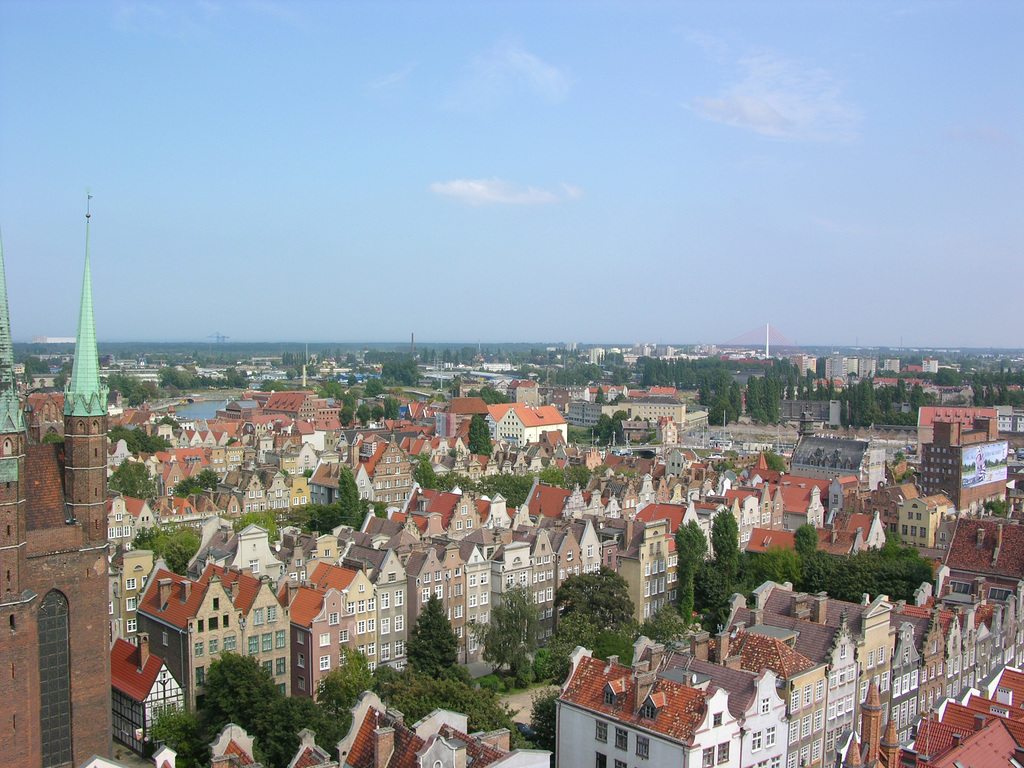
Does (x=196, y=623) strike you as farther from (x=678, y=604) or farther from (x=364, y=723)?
(x=678, y=604)

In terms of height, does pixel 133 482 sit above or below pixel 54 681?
below

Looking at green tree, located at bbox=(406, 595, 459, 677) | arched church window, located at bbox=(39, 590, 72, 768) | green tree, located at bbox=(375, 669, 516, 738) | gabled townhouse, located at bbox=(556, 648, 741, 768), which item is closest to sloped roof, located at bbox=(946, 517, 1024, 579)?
gabled townhouse, located at bbox=(556, 648, 741, 768)

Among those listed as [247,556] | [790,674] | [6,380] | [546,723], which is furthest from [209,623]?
[790,674]

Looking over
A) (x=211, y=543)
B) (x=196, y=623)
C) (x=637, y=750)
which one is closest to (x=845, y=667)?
(x=637, y=750)

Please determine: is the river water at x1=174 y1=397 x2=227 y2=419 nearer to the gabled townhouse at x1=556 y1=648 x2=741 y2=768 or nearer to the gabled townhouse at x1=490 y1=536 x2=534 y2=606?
the gabled townhouse at x1=490 y1=536 x2=534 y2=606

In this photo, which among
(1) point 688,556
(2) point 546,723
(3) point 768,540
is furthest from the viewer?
(3) point 768,540

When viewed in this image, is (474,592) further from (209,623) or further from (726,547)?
(726,547)

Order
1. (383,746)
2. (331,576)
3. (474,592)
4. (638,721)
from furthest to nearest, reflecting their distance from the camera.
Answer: (474,592), (331,576), (638,721), (383,746)
